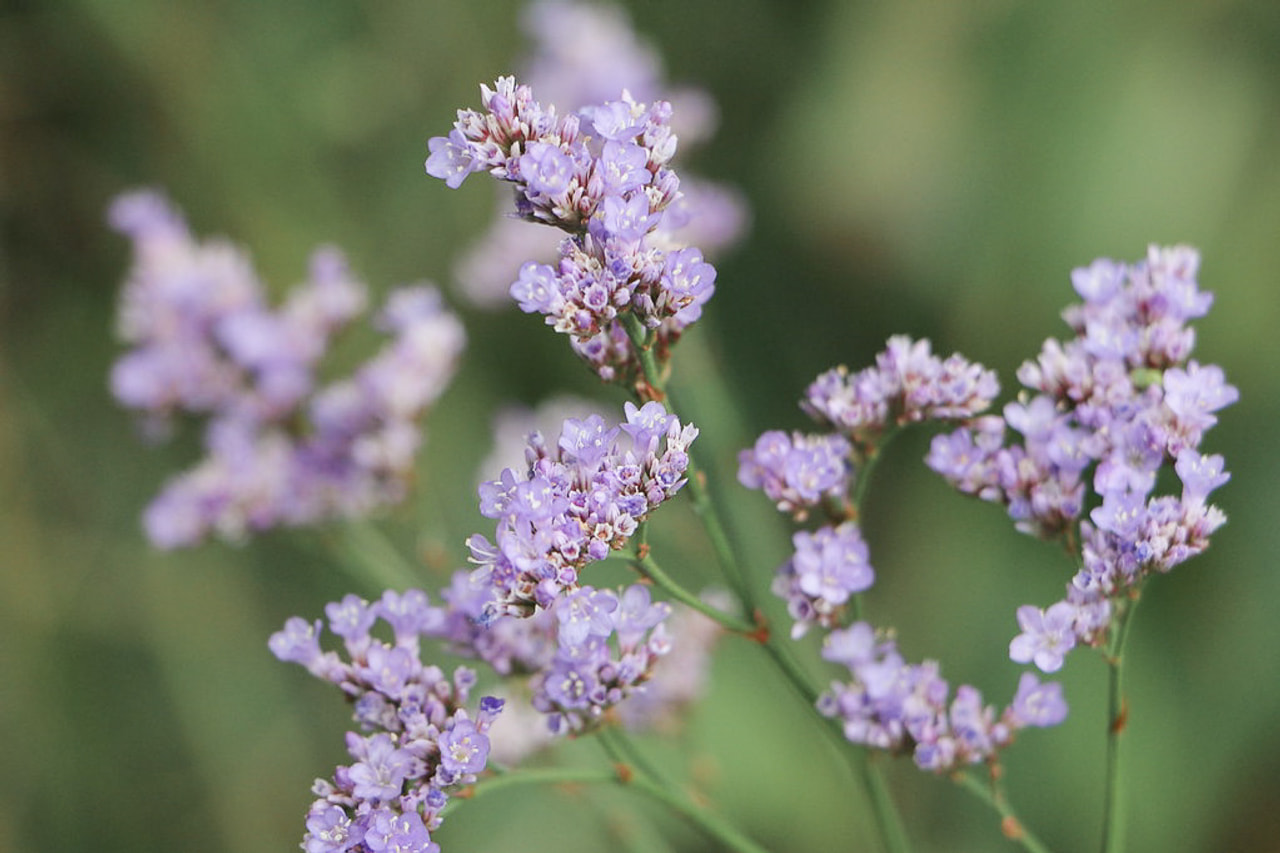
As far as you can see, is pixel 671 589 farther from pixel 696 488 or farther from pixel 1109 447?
pixel 1109 447

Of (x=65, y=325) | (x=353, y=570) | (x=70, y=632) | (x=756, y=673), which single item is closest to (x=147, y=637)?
(x=70, y=632)

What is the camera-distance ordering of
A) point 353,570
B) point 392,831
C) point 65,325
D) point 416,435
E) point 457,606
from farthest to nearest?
point 65,325
point 353,570
point 416,435
point 457,606
point 392,831

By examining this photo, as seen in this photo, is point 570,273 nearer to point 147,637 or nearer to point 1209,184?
point 1209,184

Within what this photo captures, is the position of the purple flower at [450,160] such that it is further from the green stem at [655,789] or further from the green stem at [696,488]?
the green stem at [655,789]

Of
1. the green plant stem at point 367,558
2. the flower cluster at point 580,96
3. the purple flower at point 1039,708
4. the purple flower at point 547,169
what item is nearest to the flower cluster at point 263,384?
the green plant stem at point 367,558

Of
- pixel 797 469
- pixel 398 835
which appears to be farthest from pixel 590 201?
pixel 398 835

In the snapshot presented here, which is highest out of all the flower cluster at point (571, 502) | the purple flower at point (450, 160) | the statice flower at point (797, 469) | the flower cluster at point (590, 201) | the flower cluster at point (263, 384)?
the flower cluster at point (263, 384)

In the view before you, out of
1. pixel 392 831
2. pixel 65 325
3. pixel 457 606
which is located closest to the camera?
pixel 392 831
